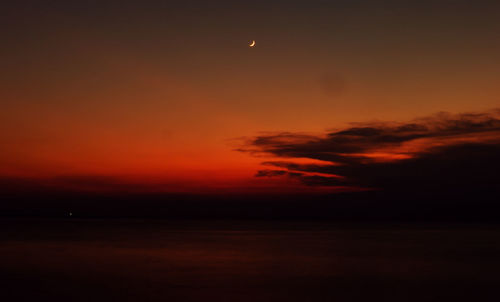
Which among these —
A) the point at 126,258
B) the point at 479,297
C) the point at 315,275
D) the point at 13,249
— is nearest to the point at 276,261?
the point at 315,275

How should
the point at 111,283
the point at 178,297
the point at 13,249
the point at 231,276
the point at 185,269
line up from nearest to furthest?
the point at 178,297, the point at 111,283, the point at 231,276, the point at 185,269, the point at 13,249

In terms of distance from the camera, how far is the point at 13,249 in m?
40.4

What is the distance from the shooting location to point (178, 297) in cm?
1947

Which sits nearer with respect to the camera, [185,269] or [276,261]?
[185,269]

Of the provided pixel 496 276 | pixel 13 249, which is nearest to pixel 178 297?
pixel 496 276

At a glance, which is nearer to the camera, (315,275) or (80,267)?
(315,275)

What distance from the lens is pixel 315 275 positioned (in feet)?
85.7

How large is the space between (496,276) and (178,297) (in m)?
16.2

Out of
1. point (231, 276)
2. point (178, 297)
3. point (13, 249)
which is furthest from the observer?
point (13, 249)

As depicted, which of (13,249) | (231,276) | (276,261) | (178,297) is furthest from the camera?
(13,249)

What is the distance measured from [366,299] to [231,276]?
305 inches

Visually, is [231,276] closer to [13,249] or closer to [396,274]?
[396,274]

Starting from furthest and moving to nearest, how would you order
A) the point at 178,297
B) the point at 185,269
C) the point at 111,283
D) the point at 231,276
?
the point at 185,269, the point at 231,276, the point at 111,283, the point at 178,297

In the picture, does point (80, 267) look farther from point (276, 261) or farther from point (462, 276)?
point (462, 276)
